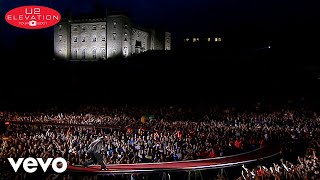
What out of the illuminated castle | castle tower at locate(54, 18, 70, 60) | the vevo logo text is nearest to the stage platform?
the vevo logo text

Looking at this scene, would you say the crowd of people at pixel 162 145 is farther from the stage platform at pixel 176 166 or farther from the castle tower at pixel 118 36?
the castle tower at pixel 118 36

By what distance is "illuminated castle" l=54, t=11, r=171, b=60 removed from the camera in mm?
83750

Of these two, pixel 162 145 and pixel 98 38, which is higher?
pixel 98 38

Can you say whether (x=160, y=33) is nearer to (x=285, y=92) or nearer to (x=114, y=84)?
(x=114, y=84)

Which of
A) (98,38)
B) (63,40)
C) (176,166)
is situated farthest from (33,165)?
(63,40)

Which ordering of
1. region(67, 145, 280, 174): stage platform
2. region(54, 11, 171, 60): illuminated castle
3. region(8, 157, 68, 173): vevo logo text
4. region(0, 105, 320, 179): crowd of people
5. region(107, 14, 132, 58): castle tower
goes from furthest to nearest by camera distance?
1. region(54, 11, 171, 60): illuminated castle
2. region(107, 14, 132, 58): castle tower
3. region(0, 105, 320, 179): crowd of people
4. region(67, 145, 280, 174): stage platform
5. region(8, 157, 68, 173): vevo logo text

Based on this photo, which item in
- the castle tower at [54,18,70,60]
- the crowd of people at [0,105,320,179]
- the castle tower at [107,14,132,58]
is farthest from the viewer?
the castle tower at [54,18,70,60]

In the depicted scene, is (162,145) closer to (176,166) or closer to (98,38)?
(176,166)

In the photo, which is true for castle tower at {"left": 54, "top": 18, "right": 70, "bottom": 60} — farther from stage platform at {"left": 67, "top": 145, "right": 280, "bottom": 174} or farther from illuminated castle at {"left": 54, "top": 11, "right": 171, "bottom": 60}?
stage platform at {"left": 67, "top": 145, "right": 280, "bottom": 174}

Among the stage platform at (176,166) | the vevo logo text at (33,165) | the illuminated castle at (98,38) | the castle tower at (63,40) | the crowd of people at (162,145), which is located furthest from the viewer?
the castle tower at (63,40)

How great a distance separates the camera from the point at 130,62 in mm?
76062

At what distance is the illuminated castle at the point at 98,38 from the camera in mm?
83750

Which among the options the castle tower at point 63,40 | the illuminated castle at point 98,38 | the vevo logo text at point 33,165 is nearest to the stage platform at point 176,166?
the vevo logo text at point 33,165

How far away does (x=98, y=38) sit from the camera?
280 feet
